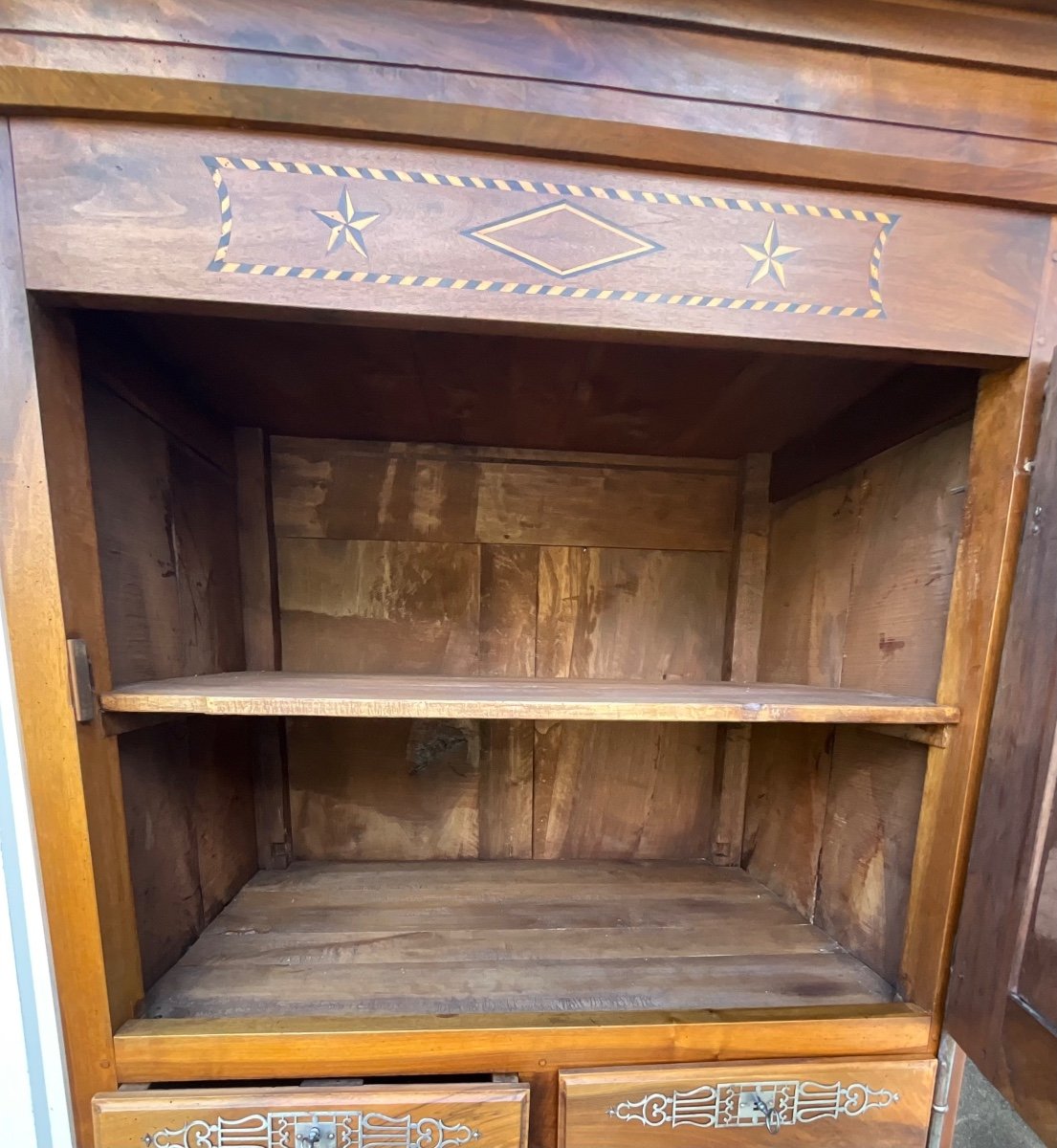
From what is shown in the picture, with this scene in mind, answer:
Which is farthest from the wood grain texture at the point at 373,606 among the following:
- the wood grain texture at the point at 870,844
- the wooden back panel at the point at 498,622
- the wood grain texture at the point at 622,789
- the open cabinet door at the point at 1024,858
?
the open cabinet door at the point at 1024,858

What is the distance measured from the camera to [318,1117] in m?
0.49

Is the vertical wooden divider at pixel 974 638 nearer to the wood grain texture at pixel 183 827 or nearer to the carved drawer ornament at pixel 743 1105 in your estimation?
the carved drawer ornament at pixel 743 1105

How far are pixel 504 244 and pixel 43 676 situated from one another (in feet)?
1.82

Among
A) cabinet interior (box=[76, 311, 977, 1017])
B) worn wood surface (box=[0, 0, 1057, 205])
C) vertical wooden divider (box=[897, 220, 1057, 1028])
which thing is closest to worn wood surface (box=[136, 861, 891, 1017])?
cabinet interior (box=[76, 311, 977, 1017])

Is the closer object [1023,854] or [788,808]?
[1023,854]

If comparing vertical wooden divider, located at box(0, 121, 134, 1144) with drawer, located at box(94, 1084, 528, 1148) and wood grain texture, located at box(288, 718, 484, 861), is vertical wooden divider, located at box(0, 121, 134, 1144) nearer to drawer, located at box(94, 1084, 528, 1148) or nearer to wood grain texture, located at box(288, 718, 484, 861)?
drawer, located at box(94, 1084, 528, 1148)

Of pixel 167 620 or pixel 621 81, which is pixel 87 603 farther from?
pixel 621 81

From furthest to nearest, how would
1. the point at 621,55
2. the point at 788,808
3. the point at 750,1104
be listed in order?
1. the point at 788,808
2. the point at 750,1104
3. the point at 621,55

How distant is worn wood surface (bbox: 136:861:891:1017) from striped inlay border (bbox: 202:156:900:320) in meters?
0.73

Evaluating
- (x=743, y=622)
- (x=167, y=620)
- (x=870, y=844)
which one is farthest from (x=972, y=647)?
(x=167, y=620)

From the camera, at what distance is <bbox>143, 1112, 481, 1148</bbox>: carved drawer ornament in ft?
1.61

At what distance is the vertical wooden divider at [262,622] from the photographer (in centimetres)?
84

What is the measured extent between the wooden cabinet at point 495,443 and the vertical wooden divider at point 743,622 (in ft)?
0.16

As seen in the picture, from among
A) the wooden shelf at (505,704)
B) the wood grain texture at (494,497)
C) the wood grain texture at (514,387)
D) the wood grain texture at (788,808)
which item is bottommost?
the wood grain texture at (788,808)
